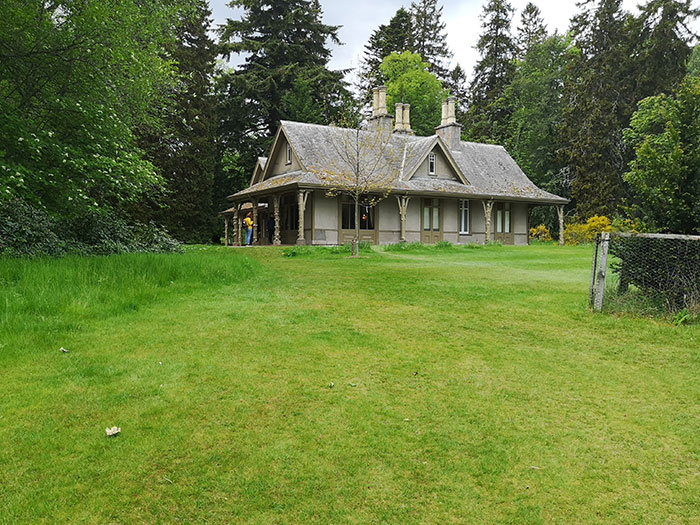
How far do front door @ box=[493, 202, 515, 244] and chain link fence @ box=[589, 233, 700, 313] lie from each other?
23.1 metres

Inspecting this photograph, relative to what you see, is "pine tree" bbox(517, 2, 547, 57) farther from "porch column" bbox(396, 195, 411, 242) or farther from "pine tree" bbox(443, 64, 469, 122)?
"porch column" bbox(396, 195, 411, 242)

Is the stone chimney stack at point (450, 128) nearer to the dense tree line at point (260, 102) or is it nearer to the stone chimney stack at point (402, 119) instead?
the stone chimney stack at point (402, 119)

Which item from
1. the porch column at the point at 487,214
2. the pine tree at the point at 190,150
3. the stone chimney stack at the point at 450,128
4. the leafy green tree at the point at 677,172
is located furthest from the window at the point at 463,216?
the leafy green tree at the point at 677,172

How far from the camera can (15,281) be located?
24.1ft

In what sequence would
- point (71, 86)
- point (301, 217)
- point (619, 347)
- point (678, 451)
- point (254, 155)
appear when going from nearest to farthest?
point (678, 451) → point (619, 347) → point (71, 86) → point (301, 217) → point (254, 155)

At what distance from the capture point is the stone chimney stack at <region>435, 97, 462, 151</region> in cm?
3133

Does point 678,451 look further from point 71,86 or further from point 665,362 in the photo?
point 71,86

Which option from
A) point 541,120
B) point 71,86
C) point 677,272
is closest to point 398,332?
point 677,272

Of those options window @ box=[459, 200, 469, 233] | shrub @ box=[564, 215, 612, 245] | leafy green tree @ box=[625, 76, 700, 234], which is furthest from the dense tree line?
window @ box=[459, 200, 469, 233]

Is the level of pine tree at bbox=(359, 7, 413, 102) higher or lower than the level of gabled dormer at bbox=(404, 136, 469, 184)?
higher

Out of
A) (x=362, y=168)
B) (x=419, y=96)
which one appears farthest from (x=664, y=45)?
(x=362, y=168)

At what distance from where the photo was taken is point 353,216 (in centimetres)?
2577

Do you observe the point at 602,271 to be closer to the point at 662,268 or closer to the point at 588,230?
the point at 662,268

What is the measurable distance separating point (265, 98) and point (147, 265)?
1257 inches
